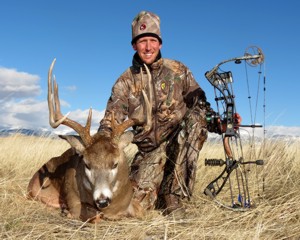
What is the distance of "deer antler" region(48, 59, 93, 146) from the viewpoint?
470 cm

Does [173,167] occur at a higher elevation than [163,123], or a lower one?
lower

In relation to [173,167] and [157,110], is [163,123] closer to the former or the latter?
[157,110]

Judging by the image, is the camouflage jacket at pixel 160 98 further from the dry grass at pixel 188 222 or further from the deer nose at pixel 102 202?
the deer nose at pixel 102 202

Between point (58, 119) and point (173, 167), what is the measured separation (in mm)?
1839

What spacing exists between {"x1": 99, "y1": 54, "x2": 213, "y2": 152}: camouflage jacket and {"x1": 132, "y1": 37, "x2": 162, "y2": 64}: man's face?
0.32 feet

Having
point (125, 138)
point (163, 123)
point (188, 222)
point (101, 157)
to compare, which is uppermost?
point (163, 123)

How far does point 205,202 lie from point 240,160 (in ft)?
3.26

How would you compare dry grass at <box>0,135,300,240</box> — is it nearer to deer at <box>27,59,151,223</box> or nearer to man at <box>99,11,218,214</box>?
deer at <box>27,59,151,223</box>

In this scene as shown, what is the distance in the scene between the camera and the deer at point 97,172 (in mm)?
4484

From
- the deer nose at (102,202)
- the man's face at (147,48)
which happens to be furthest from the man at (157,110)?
the deer nose at (102,202)

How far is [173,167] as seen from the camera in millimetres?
5902

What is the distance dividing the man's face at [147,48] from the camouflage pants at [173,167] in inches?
48.7

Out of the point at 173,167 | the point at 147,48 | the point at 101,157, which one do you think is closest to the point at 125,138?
the point at 101,157

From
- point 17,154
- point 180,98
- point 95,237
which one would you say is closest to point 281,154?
point 180,98
